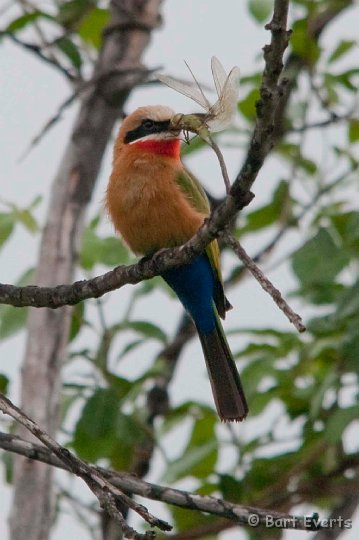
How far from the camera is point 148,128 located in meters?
4.81

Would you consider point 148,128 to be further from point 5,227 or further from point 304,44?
point 304,44

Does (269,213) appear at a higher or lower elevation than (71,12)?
lower

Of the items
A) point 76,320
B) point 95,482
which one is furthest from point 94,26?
point 95,482

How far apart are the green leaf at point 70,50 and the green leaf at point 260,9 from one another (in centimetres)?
85

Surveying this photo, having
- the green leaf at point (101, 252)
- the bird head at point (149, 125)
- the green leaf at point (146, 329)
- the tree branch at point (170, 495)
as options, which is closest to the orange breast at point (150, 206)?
the bird head at point (149, 125)

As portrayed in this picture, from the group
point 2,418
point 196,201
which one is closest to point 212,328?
point 196,201

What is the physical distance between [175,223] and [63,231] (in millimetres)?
540

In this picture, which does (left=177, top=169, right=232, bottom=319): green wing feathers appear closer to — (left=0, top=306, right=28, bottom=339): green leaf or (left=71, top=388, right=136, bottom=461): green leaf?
(left=71, top=388, right=136, bottom=461): green leaf

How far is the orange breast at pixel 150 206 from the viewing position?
14.3 ft

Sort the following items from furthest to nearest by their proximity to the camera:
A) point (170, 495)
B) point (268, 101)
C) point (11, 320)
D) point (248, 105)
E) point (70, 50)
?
point (248, 105) < point (70, 50) < point (11, 320) < point (170, 495) < point (268, 101)

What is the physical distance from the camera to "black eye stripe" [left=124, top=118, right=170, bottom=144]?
4.77 metres

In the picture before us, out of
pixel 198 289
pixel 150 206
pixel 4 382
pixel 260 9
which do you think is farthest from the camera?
pixel 260 9

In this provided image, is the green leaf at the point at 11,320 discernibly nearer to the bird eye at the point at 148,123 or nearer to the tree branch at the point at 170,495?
the bird eye at the point at 148,123

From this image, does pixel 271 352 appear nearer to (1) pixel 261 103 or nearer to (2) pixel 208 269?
(2) pixel 208 269
